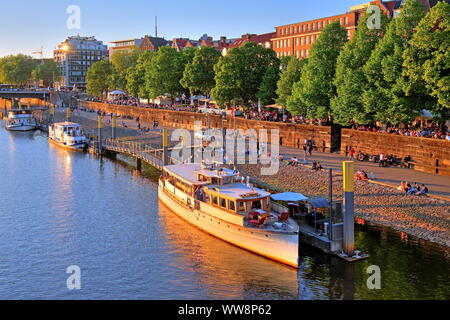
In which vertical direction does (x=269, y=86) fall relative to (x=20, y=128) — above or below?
above

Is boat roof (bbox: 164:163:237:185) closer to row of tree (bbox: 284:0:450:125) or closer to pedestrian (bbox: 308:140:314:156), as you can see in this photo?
pedestrian (bbox: 308:140:314:156)

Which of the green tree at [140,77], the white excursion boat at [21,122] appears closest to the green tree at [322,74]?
the green tree at [140,77]

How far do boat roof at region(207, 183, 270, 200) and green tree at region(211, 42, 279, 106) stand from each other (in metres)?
46.7

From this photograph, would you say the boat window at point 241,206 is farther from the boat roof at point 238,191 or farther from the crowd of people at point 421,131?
the crowd of people at point 421,131

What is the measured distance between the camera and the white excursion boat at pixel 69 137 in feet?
267

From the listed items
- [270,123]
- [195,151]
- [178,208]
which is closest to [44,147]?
[195,151]

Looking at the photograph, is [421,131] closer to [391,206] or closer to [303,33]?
[391,206]

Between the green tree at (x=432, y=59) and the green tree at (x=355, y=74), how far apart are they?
233 inches

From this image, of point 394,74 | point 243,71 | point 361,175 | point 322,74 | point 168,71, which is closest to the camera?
point 361,175

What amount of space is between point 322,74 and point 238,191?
30689 mm

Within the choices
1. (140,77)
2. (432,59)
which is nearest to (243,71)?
(432,59)

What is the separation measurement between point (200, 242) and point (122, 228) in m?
6.83

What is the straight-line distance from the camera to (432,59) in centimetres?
4434
